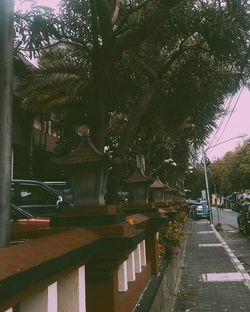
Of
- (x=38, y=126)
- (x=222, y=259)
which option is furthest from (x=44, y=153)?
(x=222, y=259)

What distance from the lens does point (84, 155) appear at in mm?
4234

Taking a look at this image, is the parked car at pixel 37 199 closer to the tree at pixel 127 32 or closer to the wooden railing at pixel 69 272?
the tree at pixel 127 32

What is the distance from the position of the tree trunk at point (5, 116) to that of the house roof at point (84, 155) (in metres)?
0.51

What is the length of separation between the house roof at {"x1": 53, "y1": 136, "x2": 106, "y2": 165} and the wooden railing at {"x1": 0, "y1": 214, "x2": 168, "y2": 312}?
712mm

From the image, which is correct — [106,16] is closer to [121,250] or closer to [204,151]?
[121,250]

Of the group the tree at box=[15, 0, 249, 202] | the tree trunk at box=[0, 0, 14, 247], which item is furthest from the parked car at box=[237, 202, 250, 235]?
the tree trunk at box=[0, 0, 14, 247]

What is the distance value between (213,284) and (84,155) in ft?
22.5

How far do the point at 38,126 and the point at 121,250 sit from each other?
20.5 meters

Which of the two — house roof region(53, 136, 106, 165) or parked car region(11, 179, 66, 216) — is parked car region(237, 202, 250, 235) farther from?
house roof region(53, 136, 106, 165)

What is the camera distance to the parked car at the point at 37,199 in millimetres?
11133

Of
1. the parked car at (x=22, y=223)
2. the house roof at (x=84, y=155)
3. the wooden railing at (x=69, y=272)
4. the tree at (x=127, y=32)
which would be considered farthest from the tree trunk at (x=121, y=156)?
the house roof at (x=84, y=155)

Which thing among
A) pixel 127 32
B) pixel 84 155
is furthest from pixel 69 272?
pixel 127 32

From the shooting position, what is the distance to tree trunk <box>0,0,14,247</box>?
3791 mm

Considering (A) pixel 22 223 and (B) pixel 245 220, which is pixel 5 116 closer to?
(A) pixel 22 223
